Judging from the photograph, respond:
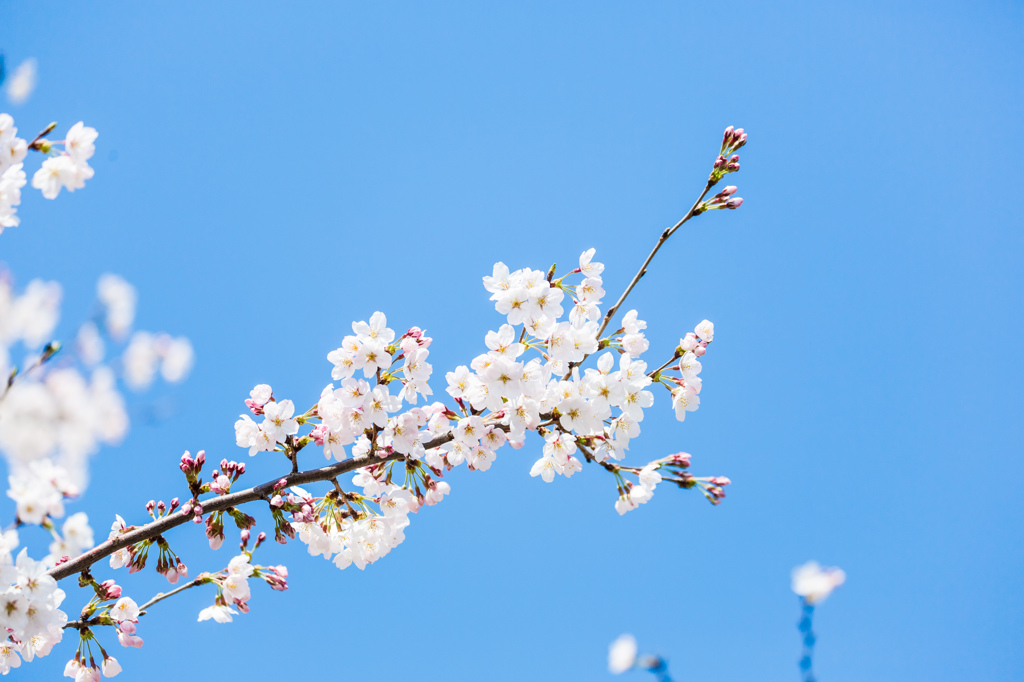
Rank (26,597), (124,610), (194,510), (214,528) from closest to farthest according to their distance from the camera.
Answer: (26,597), (194,510), (124,610), (214,528)

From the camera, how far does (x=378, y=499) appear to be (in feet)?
9.24

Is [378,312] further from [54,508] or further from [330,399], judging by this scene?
[54,508]

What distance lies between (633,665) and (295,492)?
1830 mm

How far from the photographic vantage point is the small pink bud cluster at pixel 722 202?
2.63 metres

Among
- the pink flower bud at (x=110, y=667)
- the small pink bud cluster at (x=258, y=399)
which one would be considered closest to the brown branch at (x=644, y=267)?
the small pink bud cluster at (x=258, y=399)

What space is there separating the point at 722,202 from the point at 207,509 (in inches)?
113

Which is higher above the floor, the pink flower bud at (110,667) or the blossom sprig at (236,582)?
the blossom sprig at (236,582)

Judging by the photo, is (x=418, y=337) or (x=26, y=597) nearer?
(x=26, y=597)

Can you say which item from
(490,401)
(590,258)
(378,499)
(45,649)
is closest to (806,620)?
(490,401)

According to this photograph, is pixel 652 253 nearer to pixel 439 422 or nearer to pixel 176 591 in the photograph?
pixel 439 422

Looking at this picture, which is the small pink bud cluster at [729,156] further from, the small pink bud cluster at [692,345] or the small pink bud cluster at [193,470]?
the small pink bud cluster at [193,470]

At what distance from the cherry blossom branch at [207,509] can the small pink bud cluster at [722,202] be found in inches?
68.7

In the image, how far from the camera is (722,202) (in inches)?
105


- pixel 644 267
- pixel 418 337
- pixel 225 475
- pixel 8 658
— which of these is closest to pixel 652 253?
pixel 644 267
